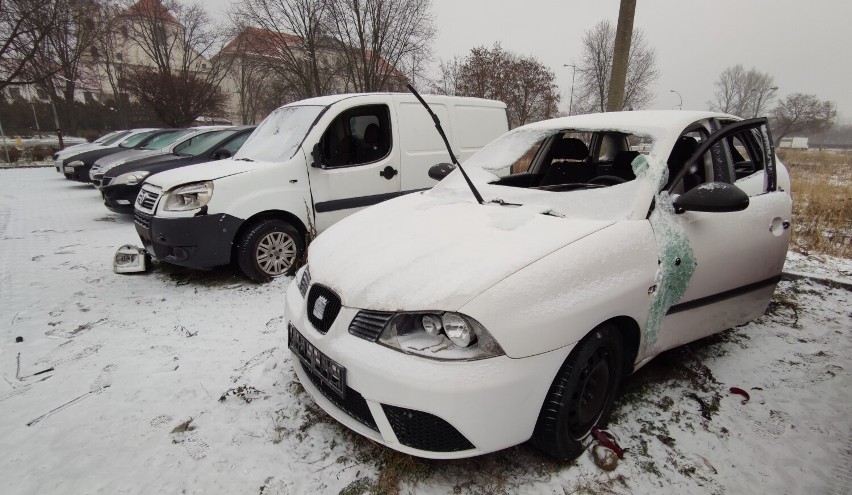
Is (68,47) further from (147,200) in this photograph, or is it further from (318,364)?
(318,364)

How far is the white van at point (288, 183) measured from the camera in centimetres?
396

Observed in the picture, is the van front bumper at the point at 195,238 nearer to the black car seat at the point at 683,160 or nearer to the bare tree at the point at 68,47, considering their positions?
the black car seat at the point at 683,160

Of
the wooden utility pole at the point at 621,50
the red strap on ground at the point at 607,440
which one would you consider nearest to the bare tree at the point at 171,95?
the wooden utility pole at the point at 621,50

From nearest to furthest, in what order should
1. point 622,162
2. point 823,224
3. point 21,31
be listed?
point 622,162 → point 823,224 → point 21,31

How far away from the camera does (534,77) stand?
84.5 feet

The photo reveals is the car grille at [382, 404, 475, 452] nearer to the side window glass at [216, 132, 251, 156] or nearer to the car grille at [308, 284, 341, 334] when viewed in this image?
the car grille at [308, 284, 341, 334]

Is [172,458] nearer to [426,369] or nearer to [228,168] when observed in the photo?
[426,369]

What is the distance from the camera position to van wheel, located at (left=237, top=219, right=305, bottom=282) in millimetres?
4141

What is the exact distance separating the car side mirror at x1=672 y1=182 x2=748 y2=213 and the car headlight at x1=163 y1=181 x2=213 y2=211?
3841 millimetres

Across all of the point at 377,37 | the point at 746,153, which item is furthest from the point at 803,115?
the point at 746,153

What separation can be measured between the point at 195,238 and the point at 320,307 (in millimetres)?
2583

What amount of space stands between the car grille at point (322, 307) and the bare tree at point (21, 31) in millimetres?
23084

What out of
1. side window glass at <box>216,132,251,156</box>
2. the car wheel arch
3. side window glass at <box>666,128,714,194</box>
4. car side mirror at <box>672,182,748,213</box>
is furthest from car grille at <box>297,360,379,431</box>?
side window glass at <box>216,132,251,156</box>

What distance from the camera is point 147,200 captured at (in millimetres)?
4266
